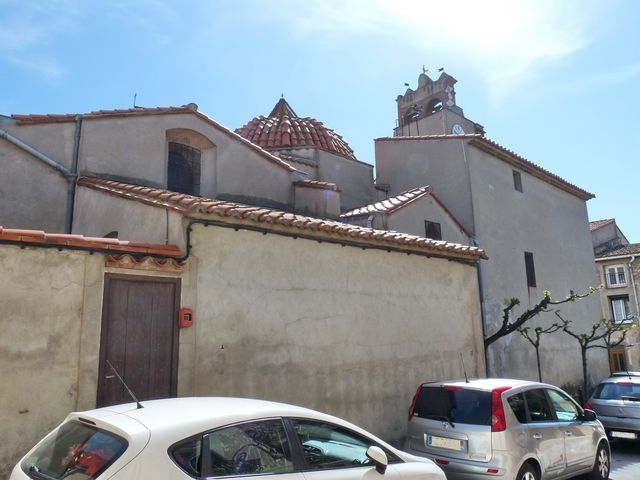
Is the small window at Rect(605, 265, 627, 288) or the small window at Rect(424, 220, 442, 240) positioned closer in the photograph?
the small window at Rect(424, 220, 442, 240)

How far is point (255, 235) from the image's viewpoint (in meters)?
7.80

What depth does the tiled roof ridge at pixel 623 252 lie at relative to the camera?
28.7 metres

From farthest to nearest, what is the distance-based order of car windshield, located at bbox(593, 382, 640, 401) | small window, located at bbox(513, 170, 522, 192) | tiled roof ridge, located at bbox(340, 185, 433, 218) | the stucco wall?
small window, located at bbox(513, 170, 522, 192)
tiled roof ridge, located at bbox(340, 185, 433, 218)
car windshield, located at bbox(593, 382, 640, 401)
the stucco wall

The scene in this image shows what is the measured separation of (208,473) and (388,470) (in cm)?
157

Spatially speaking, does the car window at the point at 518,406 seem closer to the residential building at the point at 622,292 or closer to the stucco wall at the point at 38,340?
the stucco wall at the point at 38,340

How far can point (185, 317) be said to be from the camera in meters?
6.82

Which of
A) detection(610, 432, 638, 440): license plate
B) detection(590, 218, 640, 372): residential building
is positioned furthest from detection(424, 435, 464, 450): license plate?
detection(590, 218, 640, 372): residential building

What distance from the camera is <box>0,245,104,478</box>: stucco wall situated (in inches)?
217

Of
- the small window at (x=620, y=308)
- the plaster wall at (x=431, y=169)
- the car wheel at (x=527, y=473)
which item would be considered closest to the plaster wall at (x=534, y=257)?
the plaster wall at (x=431, y=169)

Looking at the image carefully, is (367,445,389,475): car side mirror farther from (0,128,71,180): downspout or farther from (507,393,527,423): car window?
(0,128,71,180): downspout

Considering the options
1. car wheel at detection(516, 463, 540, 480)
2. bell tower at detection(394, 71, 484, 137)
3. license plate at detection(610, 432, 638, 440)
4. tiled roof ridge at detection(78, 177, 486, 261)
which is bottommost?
license plate at detection(610, 432, 638, 440)

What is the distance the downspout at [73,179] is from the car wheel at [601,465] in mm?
9582

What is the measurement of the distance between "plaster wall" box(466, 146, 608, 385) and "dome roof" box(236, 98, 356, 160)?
14.5 feet

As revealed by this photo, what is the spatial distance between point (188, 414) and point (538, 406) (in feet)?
16.9
